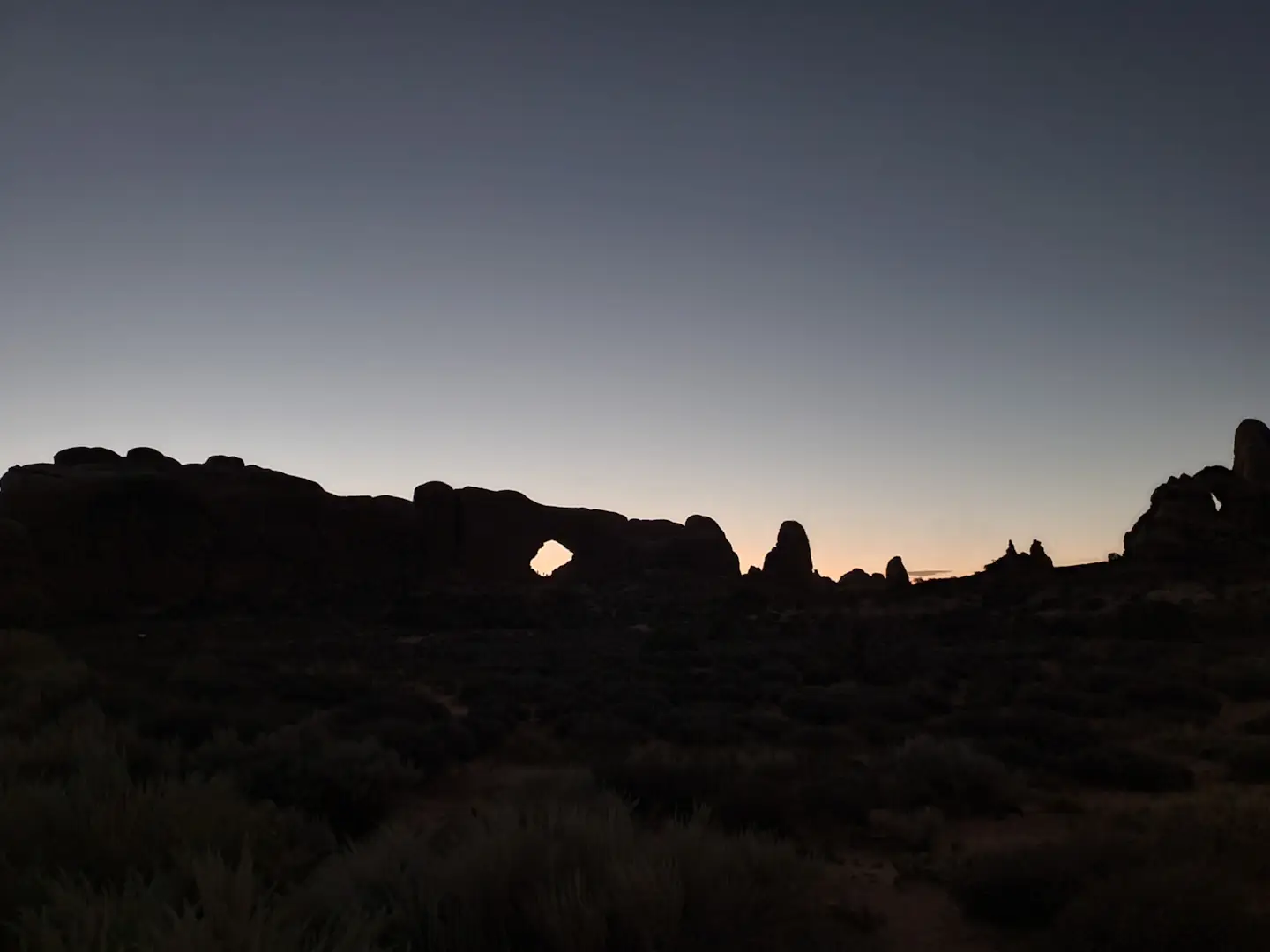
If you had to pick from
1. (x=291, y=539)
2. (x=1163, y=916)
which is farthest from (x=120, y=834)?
(x=291, y=539)

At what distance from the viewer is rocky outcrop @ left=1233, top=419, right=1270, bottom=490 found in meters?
52.3

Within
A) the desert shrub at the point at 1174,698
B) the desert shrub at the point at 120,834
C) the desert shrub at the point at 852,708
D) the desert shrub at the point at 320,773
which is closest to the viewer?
the desert shrub at the point at 120,834

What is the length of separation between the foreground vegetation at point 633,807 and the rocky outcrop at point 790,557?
2336 inches

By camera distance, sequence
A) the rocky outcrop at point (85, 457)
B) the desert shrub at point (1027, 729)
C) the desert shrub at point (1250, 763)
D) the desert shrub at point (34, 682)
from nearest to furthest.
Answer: the desert shrub at point (1250, 763) → the desert shrub at point (34, 682) → the desert shrub at point (1027, 729) → the rocky outcrop at point (85, 457)

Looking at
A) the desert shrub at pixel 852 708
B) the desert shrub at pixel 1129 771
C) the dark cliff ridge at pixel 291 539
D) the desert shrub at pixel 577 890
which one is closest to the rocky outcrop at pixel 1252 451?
the dark cliff ridge at pixel 291 539

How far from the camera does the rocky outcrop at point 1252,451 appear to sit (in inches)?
2060

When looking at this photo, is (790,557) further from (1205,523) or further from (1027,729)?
(1027,729)

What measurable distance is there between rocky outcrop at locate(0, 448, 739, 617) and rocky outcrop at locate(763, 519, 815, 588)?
835 centimetres

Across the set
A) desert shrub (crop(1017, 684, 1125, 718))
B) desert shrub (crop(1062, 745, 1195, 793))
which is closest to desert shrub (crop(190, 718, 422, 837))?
desert shrub (crop(1062, 745, 1195, 793))

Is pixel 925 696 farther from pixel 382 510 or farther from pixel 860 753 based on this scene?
pixel 382 510

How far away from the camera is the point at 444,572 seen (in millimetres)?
64688

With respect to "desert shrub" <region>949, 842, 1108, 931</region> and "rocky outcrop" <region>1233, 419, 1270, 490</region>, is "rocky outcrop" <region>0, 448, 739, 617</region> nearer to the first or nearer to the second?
"desert shrub" <region>949, 842, 1108, 931</region>

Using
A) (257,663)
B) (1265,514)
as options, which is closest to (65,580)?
(257,663)

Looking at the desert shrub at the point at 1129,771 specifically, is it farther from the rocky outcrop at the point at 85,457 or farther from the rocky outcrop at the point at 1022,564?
the rocky outcrop at the point at 85,457
